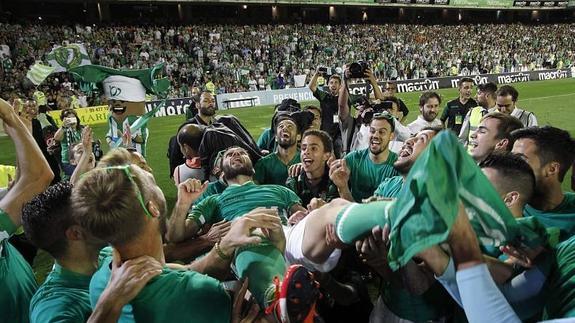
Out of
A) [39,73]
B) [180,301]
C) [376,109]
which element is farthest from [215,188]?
[39,73]

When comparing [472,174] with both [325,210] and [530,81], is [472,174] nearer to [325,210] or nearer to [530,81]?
[325,210]

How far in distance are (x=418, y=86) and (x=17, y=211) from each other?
26.4m

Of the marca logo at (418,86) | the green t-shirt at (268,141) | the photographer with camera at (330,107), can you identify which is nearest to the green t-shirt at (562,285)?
the green t-shirt at (268,141)

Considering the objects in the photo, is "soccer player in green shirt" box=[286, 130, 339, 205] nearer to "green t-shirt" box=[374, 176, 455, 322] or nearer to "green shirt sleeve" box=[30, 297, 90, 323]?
"green t-shirt" box=[374, 176, 455, 322]

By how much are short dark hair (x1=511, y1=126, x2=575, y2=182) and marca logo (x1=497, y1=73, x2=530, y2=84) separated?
28140 millimetres

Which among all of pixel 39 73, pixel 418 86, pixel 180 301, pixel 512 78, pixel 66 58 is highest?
pixel 66 58

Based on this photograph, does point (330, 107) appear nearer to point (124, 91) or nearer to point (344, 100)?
point (344, 100)

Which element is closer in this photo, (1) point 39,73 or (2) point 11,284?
(2) point 11,284

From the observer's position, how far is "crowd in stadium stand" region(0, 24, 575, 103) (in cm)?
2411

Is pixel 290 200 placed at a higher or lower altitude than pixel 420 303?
higher

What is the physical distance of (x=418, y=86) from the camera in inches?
1054

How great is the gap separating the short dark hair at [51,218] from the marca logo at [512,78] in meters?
30.3

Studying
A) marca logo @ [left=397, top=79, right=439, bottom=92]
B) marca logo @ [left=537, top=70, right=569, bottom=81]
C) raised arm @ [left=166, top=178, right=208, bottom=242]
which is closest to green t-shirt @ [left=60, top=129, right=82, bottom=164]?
raised arm @ [left=166, top=178, right=208, bottom=242]

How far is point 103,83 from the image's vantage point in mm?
5711
